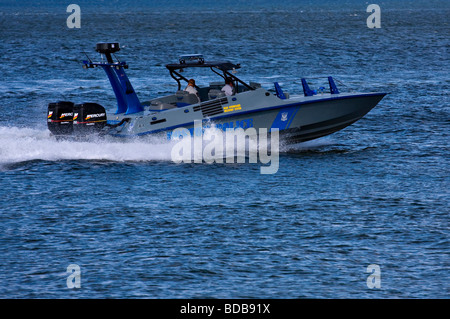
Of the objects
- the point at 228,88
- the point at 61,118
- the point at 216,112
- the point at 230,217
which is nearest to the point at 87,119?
the point at 61,118

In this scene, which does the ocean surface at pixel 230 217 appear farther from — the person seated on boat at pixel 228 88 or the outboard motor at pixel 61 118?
the person seated on boat at pixel 228 88

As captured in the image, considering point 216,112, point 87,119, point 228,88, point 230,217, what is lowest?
point 230,217

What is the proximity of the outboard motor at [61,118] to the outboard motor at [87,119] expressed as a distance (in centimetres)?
12

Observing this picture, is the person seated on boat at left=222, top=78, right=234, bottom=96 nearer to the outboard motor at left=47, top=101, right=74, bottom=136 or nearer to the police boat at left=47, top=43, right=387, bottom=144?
the police boat at left=47, top=43, right=387, bottom=144

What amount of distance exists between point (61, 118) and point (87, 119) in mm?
651

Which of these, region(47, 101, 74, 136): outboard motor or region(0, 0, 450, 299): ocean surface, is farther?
region(47, 101, 74, 136): outboard motor

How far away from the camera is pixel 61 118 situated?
19422 mm

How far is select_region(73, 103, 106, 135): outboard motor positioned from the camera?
1941 centimetres

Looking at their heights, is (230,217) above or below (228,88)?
below

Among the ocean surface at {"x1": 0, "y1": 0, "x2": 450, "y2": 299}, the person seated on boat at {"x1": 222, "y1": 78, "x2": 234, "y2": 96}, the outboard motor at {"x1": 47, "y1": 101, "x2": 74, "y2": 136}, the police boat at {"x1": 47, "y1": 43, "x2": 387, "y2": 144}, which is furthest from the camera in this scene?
the person seated on boat at {"x1": 222, "y1": 78, "x2": 234, "y2": 96}

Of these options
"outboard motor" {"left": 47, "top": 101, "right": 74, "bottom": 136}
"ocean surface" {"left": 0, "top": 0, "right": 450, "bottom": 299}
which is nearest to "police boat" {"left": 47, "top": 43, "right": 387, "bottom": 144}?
"outboard motor" {"left": 47, "top": 101, "right": 74, "bottom": 136}

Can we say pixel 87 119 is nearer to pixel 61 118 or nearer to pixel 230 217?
pixel 61 118
